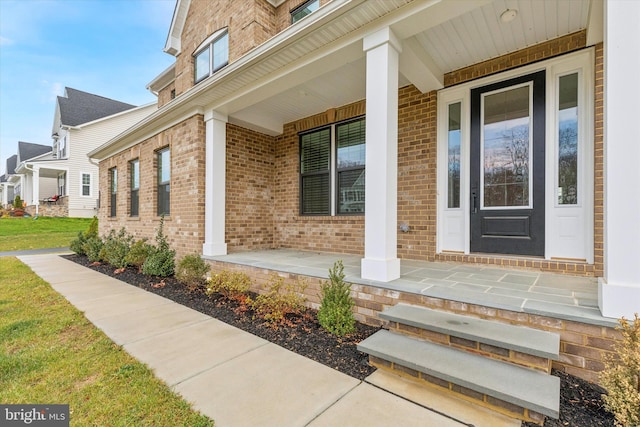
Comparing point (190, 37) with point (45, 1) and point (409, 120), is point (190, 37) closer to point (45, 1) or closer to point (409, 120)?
point (409, 120)

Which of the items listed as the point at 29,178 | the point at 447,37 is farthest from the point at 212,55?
the point at 29,178

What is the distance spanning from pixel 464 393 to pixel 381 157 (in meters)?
2.20

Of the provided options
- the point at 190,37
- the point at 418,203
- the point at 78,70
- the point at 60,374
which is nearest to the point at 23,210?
the point at 78,70

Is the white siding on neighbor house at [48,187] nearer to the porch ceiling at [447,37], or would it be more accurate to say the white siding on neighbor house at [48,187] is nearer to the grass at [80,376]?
the grass at [80,376]

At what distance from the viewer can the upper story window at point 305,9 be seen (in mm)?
6047


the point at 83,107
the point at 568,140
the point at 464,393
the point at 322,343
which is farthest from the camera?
the point at 83,107

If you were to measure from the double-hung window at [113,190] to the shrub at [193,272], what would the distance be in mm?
5810

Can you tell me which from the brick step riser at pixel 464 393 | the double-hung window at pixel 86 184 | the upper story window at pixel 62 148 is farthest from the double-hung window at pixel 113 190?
the upper story window at pixel 62 148

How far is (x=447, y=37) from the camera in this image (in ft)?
11.6

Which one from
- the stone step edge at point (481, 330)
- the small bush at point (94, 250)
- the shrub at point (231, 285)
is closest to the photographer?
the stone step edge at point (481, 330)

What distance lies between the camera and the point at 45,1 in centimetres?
1026

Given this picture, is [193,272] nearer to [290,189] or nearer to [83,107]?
[290,189]

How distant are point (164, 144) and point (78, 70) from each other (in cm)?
2237

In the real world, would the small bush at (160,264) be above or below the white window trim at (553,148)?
below
